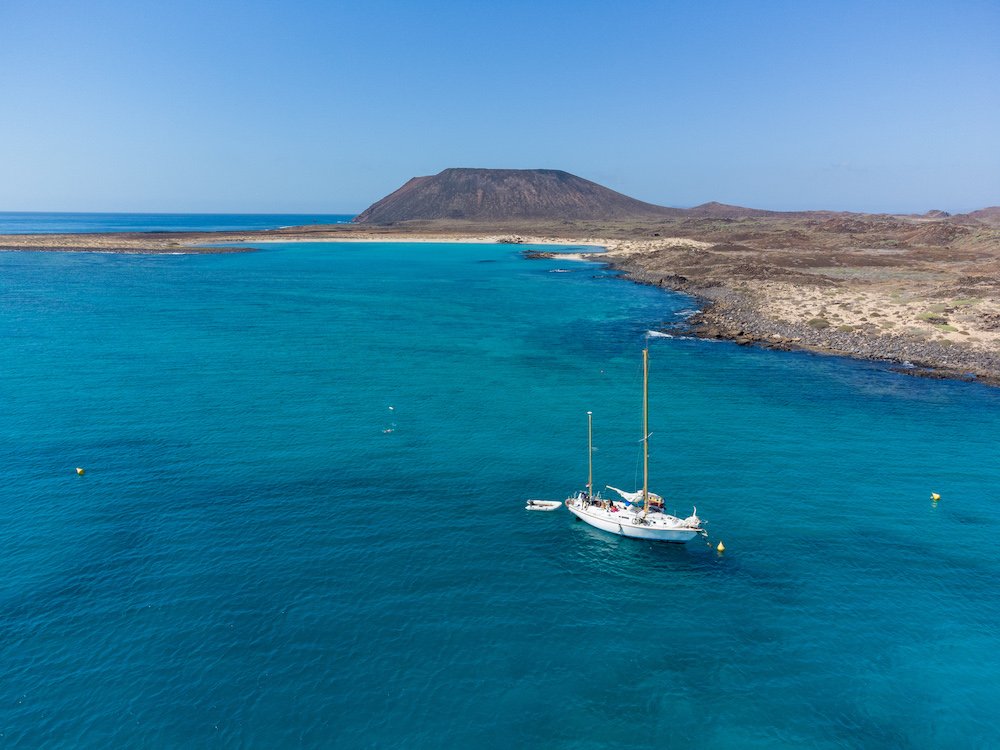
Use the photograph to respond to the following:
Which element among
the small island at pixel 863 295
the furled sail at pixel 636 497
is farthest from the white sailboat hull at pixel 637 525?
the small island at pixel 863 295

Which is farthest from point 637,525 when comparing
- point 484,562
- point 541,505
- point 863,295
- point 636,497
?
point 863,295

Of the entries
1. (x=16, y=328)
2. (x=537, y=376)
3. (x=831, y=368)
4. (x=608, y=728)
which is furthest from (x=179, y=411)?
(x=831, y=368)

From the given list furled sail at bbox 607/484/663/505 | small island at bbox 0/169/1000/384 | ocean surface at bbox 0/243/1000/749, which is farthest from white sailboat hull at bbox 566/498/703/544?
small island at bbox 0/169/1000/384

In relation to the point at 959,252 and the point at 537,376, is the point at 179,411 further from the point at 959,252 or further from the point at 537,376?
the point at 959,252

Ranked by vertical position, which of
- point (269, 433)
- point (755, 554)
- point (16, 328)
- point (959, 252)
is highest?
point (959, 252)

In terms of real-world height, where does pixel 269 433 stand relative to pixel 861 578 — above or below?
above

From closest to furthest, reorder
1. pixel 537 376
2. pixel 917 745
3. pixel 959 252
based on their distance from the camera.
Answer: pixel 917 745 < pixel 537 376 < pixel 959 252
